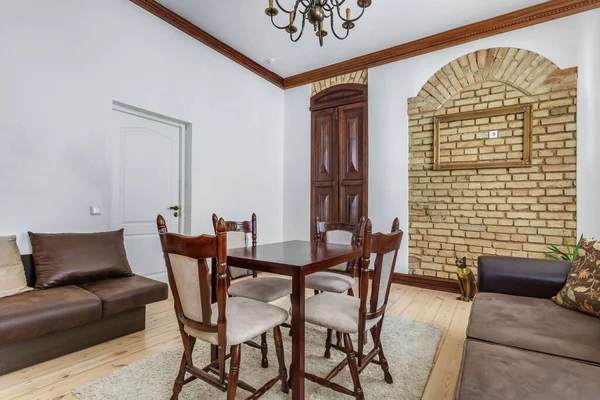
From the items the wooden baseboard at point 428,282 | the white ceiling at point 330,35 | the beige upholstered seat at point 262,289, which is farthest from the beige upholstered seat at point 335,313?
the white ceiling at point 330,35

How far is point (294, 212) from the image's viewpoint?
203 inches

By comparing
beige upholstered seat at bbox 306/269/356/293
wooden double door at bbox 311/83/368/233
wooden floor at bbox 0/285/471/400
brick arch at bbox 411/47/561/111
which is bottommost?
wooden floor at bbox 0/285/471/400

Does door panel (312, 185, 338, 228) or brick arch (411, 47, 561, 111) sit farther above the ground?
brick arch (411, 47, 561, 111)

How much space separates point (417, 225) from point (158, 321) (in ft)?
10.3

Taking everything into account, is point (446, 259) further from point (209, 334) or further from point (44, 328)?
point (44, 328)

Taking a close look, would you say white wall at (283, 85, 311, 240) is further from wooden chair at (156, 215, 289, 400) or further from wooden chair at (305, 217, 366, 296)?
wooden chair at (156, 215, 289, 400)

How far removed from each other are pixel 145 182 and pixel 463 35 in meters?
4.07

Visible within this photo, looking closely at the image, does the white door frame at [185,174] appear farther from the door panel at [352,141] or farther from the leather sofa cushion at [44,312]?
the door panel at [352,141]

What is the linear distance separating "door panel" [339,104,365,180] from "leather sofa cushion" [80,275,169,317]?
Result: 297 cm

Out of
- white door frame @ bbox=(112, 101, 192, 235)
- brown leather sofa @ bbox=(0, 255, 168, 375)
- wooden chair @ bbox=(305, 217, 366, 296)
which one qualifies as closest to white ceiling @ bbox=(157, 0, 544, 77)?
white door frame @ bbox=(112, 101, 192, 235)

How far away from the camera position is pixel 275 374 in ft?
6.35

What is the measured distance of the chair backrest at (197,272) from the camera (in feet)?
4.33

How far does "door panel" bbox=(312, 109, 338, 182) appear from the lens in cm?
477

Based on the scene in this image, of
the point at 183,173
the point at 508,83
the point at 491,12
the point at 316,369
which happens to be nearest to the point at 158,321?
the point at 316,369
